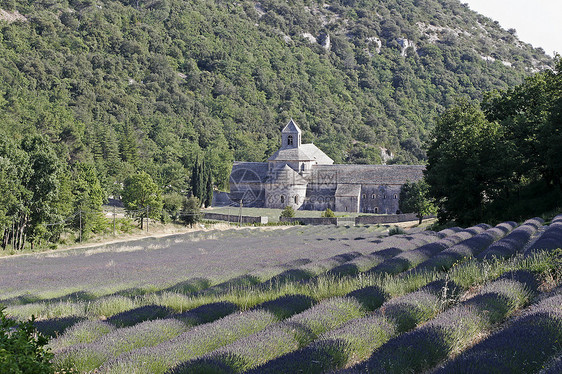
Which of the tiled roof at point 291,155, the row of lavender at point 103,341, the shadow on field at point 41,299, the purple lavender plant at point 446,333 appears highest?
the tiled roof at point 291,155

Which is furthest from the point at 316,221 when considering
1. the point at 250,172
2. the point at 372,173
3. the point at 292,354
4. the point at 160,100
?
the point at 160,100

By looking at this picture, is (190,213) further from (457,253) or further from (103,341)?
(103,341)

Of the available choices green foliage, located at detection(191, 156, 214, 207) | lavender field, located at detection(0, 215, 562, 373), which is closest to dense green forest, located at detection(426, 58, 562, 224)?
lavender field, located at detection(0, 215, 562, 373)

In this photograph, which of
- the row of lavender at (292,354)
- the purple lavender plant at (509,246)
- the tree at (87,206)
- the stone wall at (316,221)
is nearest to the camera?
the row of lavender at (292,354)

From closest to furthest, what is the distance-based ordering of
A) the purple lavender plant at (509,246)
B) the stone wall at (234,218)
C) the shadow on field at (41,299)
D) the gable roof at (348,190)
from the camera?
the shadow on field at (41,299) → the purple lavender plant at (509,246) → the stone wall at (234,218) → the gable roof at (348,190)

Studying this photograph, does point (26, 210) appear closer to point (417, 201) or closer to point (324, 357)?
point (324, 357)

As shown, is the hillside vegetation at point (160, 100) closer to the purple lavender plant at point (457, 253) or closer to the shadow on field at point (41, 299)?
the shadow on field at point (41, 299)

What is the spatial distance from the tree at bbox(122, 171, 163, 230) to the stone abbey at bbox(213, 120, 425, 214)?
23.3 metres

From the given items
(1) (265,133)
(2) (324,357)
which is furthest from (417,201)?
(1) (265,133)

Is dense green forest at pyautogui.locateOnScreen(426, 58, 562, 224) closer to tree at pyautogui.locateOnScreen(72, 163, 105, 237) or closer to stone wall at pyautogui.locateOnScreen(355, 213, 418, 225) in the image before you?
stone wall at pyautogui.locateOnScreen(355, 213, 418, 225)

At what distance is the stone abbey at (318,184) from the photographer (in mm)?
86312

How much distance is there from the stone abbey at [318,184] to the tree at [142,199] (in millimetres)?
23291

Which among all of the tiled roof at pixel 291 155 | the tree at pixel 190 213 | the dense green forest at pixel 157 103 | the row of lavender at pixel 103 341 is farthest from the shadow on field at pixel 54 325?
the tiled roof at pixel 291 155

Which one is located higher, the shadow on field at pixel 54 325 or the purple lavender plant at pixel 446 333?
the purple lavender plant at pixel 446 333
